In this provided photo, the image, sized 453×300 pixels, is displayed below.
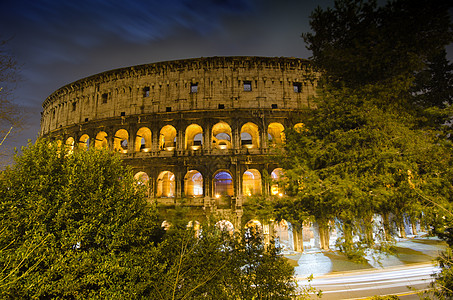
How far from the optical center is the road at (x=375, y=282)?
909cm

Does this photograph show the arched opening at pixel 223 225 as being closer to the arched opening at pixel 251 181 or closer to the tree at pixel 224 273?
the tree at pixel 224 273

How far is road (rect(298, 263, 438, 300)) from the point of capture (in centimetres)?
909

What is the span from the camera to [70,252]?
528 cm

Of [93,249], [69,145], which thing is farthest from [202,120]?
[93,249]


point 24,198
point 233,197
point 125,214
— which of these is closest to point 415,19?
point 125,214

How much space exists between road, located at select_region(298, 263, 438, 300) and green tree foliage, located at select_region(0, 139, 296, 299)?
5012 mm

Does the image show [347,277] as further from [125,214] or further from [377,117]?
[125,214]

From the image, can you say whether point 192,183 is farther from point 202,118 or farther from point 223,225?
point 223,225

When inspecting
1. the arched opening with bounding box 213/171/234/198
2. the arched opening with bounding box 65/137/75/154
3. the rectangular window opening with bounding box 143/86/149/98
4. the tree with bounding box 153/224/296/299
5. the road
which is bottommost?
the road

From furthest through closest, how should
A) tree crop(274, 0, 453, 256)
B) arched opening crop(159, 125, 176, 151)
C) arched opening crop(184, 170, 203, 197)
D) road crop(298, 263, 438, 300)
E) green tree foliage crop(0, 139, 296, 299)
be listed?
arched opening crop(159, 125, 176, 151)
arched opening crop(184, 170, 203, 197)
road crop(298, 263, 438, 300)
tree crop(274, 0, 453, 256)
green tree foliage crop(0, 139, 296, 299)

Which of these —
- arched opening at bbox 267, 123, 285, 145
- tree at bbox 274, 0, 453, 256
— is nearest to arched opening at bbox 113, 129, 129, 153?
arched opening at bbox 267, 123, 285, 145

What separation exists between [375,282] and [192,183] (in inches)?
601

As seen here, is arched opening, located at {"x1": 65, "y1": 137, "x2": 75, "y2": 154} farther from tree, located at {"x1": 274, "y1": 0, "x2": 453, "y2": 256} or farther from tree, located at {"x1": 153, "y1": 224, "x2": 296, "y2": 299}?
tree, located at {"x1": 274, "y1": 0, "x2": 453, "y2": 256}

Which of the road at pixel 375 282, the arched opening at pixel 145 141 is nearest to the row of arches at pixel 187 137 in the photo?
the arched opening at pixel 145 141
